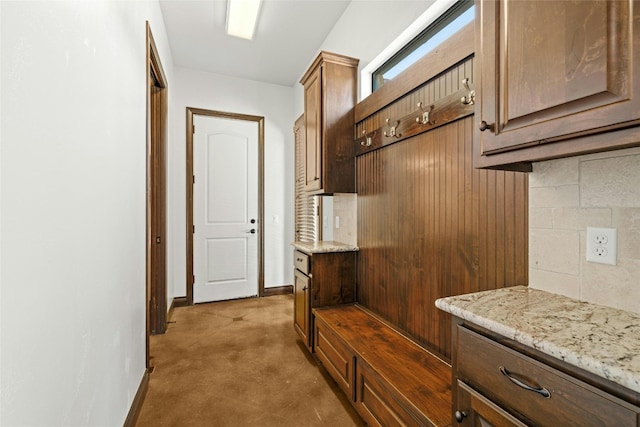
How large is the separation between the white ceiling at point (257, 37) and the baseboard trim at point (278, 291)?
117 inches

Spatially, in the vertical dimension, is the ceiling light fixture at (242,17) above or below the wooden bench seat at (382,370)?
above

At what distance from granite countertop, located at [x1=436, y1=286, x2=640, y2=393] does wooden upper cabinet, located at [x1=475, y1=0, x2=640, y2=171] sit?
1.60 ft

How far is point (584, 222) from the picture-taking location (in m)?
1.07

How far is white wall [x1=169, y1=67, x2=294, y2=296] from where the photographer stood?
386 centimetres

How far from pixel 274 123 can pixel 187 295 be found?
8.63ft

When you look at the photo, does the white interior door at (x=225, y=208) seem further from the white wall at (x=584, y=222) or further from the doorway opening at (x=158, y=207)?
the white wall at (x=584, y=222)

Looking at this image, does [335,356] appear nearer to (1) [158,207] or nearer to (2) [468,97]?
(2) [468,97]

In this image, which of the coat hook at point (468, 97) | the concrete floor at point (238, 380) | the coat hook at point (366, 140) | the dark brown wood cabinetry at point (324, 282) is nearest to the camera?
the coat hook at point (468, 97)

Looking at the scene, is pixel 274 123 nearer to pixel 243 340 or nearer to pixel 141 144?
pixel 141 144

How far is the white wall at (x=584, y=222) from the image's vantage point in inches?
37.4

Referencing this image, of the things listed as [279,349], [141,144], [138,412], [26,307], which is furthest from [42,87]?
[279,349]

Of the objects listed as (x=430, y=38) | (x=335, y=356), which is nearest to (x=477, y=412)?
(x=335, y=356)

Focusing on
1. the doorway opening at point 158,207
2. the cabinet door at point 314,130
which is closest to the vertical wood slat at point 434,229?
the cabinet door at point 314,130

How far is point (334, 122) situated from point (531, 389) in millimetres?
2182
